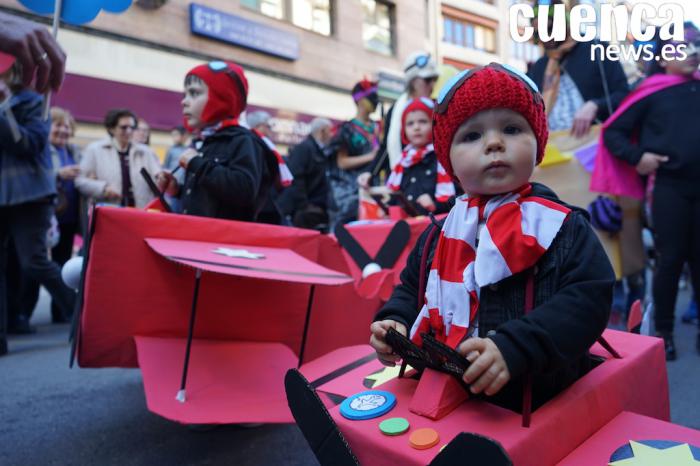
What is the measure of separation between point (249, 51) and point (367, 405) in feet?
35.0

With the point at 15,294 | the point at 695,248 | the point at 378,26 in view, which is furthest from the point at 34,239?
the point at 378,26

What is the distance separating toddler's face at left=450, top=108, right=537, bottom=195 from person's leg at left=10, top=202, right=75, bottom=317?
2.43m

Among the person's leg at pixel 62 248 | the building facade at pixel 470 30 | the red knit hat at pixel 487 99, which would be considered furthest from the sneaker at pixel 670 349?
the building facade at pixel 470 30

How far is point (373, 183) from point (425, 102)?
0.67 metres

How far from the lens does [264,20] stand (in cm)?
1071

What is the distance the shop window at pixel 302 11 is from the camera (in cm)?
1090

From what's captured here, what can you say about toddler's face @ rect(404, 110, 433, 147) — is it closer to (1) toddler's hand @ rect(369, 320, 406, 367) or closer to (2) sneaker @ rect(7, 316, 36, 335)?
(1) toddler's hand @ rect(369, 320, 406, 367)

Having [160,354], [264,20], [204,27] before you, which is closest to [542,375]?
[160,354]

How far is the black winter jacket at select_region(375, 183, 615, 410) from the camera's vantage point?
2.54ft

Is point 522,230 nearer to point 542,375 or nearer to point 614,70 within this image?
point 542,375

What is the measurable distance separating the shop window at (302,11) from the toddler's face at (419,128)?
933cm

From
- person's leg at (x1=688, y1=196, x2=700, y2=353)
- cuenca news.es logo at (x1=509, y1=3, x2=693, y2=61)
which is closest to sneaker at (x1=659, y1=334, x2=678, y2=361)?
person's leg at (x1=688, y1=196, x2=700, y2=353)

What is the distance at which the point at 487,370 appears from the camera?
0.76m

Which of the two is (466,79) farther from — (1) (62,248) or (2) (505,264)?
(1) (62,248)
